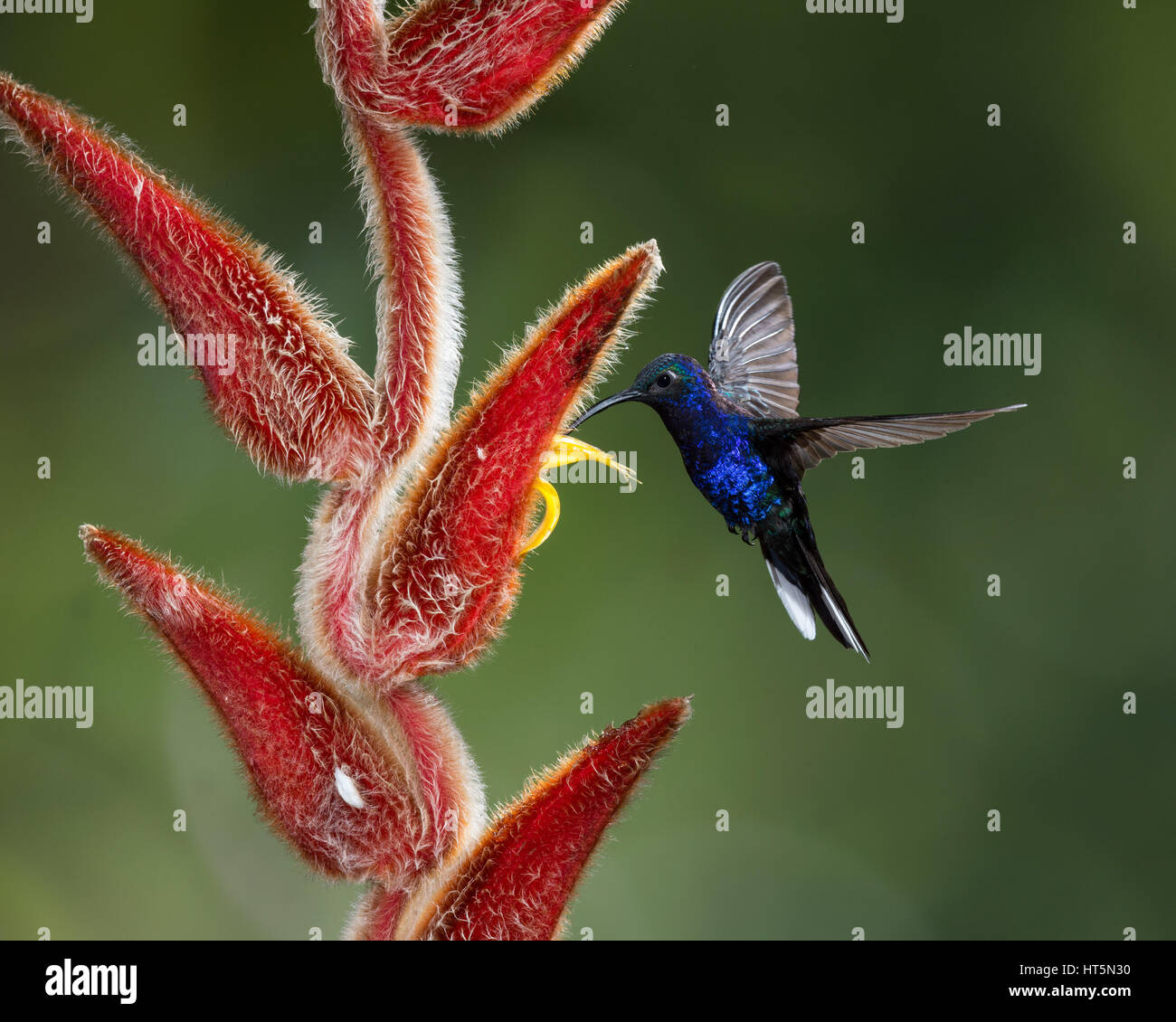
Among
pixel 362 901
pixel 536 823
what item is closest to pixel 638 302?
pixel 536 823

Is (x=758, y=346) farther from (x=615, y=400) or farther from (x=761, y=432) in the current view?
(x=615, y=400)

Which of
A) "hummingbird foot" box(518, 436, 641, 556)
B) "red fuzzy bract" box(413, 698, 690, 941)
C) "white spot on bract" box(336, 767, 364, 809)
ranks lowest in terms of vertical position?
"red fuzzy bract" box(413, 698, 690, 941)

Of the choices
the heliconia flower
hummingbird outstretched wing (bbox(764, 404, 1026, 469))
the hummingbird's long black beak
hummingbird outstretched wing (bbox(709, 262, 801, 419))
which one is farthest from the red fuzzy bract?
hummingbird outstretched wing (bbox(709, 262, 801, 419))

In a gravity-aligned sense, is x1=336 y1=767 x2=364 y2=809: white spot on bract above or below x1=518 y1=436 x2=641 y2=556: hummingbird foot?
below

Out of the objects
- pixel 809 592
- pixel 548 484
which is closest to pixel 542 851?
pixel 548 484

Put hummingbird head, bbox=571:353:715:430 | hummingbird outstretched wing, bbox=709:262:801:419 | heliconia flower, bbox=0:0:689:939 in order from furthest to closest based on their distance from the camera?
hummingbird outstretched wing, bbox=709:262:801:419, hummingbird head, bbox=571:353:715:430, heliconia flower, bbox=0:0:689:939

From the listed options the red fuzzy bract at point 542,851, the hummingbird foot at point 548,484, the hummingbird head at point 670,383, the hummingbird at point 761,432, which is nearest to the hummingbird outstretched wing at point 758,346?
the hummingbird at point 761,432

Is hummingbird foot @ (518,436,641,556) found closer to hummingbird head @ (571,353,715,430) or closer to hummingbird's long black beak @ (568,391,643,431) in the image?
hummingbird's long black beak @ (568,391,643,431)
